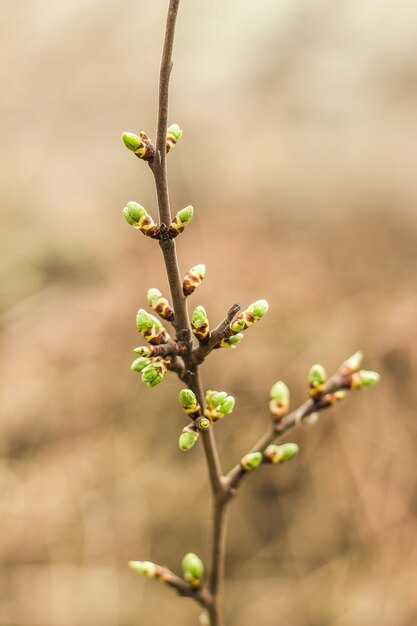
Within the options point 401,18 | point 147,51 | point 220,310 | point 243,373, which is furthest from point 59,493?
point 401,18

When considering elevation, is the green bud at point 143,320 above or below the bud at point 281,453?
above

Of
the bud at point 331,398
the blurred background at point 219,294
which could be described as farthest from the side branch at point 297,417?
the blurred background at point 219,294

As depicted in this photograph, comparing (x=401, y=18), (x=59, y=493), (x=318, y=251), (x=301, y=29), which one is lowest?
(x=59, y=493)

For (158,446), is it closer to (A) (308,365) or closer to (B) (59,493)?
(B) (59,493)

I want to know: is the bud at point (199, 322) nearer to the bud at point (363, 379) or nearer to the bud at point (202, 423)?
the bud at point (202, 423)

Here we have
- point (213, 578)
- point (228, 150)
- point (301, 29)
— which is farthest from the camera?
point (301, 29)

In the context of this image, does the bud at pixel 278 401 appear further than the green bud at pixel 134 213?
Yes
